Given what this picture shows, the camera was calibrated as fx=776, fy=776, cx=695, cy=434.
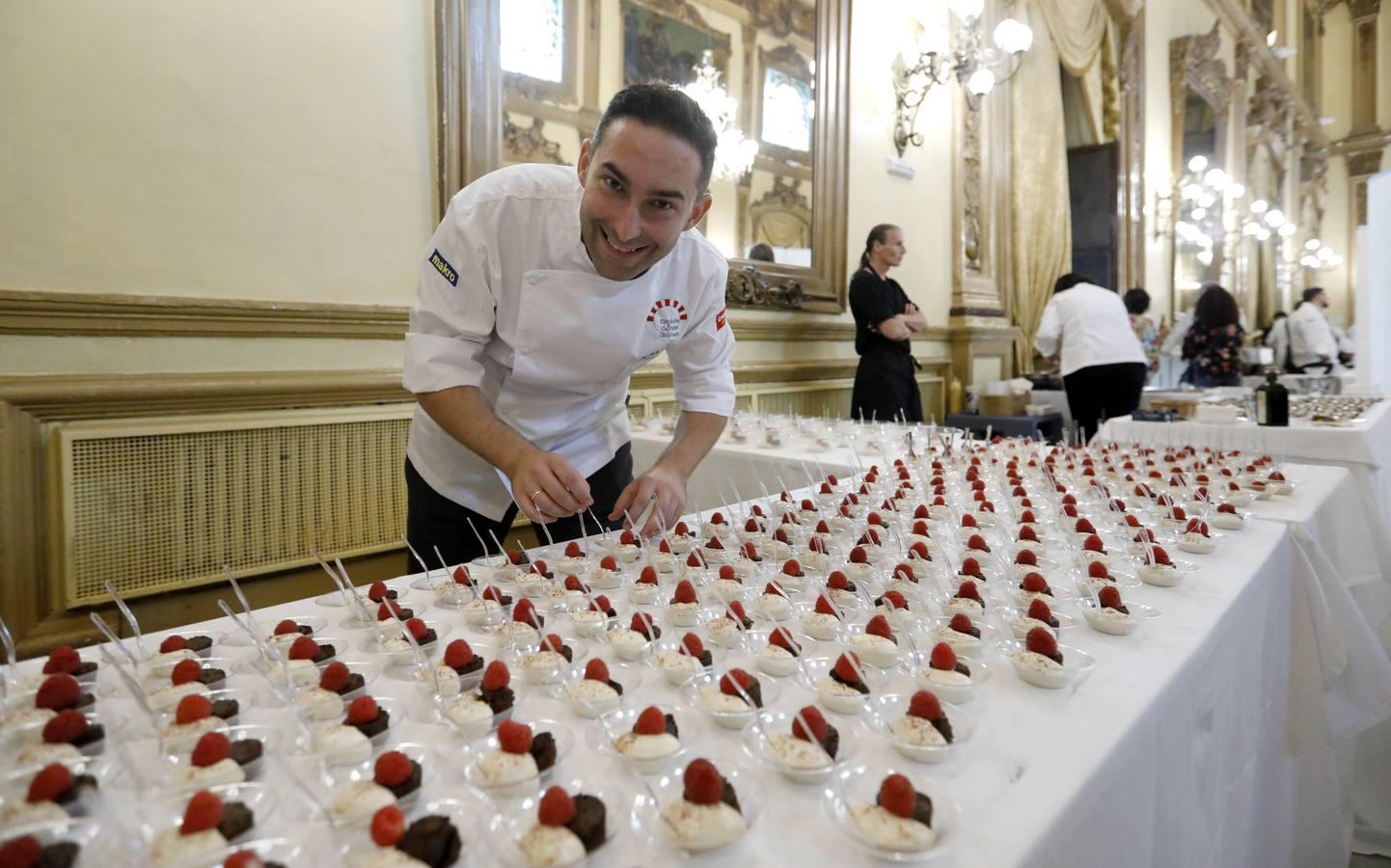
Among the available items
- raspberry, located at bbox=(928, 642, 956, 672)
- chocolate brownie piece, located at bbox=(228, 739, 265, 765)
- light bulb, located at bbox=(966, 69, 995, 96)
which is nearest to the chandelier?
light bulb, located at bbox=(966, 69, 995, 96)

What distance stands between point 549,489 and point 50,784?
0.79 meters

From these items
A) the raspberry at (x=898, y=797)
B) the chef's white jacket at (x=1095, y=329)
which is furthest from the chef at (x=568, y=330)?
the chef's white jacket at (x=1095, y=329)

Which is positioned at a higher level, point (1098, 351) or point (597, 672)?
point (1098, 351)

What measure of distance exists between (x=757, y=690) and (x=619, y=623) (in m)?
0.31

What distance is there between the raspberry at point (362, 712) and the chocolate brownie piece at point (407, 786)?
111 mm

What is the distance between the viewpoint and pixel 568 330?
164 centimetres

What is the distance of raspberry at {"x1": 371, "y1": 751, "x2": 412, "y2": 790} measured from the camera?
0.67 metres

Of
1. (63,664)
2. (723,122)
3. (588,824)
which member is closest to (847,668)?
(588,824)

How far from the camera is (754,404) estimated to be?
4.33 m

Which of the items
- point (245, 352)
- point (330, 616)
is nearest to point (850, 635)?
point (330, 616)

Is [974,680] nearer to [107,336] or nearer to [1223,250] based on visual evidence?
[107,336]

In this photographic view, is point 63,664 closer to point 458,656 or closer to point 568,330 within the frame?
point 458,656

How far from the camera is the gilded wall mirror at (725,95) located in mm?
2984

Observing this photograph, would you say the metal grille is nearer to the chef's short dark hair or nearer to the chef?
the chef
